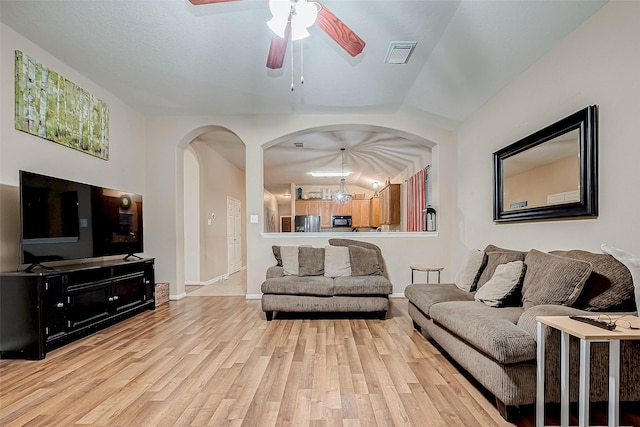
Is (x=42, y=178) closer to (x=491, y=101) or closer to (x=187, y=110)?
(x=187, y=110)

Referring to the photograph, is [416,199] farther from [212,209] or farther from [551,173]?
[212,209]

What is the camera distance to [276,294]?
3.80m

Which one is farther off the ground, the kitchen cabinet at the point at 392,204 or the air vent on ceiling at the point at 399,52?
the air vent on ceiling at the point at 399,52

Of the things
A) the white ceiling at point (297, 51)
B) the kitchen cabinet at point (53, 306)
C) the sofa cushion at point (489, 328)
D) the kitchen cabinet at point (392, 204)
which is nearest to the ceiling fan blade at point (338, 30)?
the white ceiling at point (297, 51)

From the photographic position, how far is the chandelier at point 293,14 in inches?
76.5

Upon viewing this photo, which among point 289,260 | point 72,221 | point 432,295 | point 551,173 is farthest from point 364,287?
point 72,221

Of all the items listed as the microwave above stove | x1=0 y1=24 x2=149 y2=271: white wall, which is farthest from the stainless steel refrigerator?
x1=0 y1=24 x2=149 y2=271: white wall

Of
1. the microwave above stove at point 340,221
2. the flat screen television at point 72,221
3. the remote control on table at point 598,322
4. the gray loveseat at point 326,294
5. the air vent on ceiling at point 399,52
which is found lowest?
the gray loveseat at point 326,294

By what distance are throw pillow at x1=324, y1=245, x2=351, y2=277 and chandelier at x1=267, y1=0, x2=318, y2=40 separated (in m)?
2.76

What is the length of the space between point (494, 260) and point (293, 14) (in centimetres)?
276

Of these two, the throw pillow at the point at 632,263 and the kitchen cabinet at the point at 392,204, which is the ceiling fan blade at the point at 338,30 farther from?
the kitchen cabinet at the point at 392,204

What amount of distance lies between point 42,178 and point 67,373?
174cm

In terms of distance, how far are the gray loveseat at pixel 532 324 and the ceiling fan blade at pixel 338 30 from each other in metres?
2.13

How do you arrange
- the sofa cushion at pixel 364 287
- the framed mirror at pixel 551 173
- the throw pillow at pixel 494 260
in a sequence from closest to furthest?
the framed mirror at pixel 551 173 < the throw pillow at pixel 494 260 < the sofa cushion at pixel 364 287
